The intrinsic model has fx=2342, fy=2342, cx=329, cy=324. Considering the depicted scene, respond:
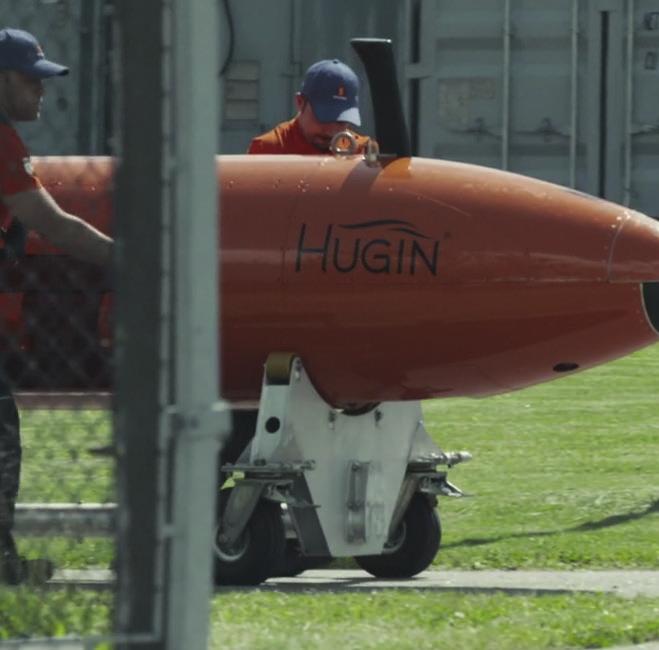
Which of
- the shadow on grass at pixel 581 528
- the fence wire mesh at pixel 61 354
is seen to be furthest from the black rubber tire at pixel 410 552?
the fence wire mesh at pixel 61 354

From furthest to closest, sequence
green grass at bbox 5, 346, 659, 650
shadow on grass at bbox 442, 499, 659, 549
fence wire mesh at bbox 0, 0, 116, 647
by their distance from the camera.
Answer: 1. shadow on grass at bbox 442, 499, 659, 549
2. fence wire mesh at bbox 0, 0, 116, 647
3. green grass at bbox 5, 346, 659, 650

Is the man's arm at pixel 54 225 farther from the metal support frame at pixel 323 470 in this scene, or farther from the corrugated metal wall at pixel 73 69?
the metal support frame at pixel 323 470

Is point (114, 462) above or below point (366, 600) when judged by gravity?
above

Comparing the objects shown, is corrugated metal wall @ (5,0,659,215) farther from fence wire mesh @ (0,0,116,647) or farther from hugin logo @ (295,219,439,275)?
hugin logo @ (295,219,439,275)

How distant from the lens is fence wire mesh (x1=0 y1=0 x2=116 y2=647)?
247 inches

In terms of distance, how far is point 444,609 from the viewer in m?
6.65

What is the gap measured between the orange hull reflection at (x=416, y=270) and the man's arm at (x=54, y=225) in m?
1.20

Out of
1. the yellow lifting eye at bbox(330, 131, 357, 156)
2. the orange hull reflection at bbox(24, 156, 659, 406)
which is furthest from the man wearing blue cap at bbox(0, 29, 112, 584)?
the yellow lifting eye at bbox(330, 131, 357, 156)

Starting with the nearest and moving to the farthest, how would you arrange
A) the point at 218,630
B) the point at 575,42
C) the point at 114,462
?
the point at 114,462, the point at 218,630, the point at 575,42

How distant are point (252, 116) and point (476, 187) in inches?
378

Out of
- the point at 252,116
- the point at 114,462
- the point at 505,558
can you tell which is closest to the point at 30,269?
the point at 505,558

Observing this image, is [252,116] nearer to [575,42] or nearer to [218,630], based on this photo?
[575,42]

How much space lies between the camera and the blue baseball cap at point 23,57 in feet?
23.2

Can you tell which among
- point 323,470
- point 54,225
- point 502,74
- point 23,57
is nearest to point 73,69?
point 23,57
